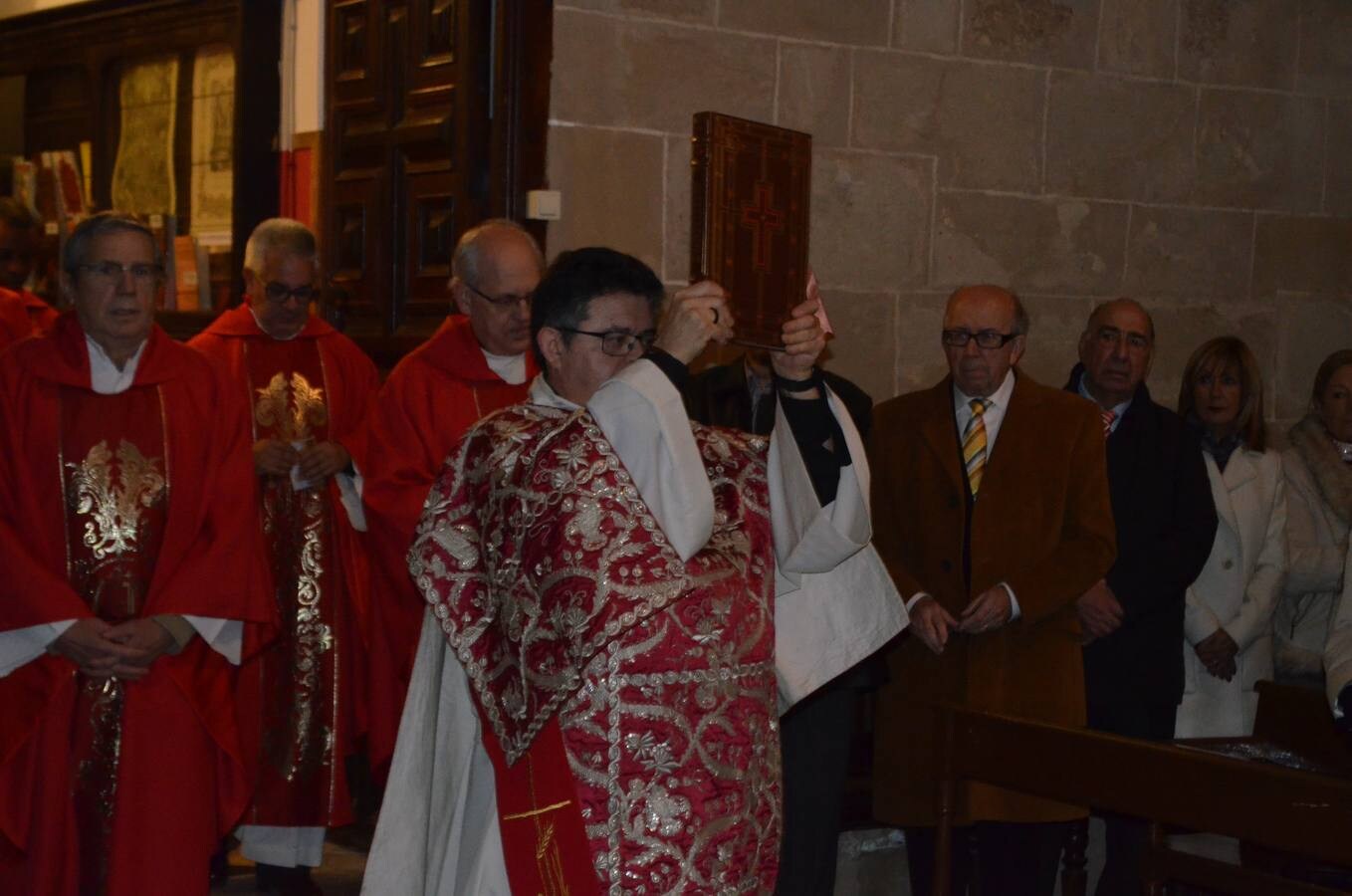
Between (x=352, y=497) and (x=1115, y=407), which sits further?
(x=352, y=497)

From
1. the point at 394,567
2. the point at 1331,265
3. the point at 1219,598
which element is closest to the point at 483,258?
the point at 394,567

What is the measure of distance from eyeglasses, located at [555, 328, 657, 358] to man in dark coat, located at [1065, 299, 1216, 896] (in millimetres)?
2257

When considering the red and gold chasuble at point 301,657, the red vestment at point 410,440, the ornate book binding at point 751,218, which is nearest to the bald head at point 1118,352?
the red vestment at point 410,440

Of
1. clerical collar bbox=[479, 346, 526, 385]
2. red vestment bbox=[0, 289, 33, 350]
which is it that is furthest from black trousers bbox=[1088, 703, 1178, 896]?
red vestment bbox=[0, 289, 33, 350]

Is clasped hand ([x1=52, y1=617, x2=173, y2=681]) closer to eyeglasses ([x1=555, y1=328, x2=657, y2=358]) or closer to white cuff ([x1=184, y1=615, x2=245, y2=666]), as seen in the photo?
white cuff ([x1=184, y1=615, x2=245, y2=666])

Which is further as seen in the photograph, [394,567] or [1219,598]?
[1219,598]

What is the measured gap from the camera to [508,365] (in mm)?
5348

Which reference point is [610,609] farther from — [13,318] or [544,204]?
→ [13,318]

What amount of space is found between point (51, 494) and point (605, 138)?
2.20 meters

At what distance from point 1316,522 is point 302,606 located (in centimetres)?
321

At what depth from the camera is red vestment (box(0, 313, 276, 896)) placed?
14.3ft

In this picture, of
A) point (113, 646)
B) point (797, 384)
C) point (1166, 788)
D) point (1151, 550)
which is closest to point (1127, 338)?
point (1151, 550)

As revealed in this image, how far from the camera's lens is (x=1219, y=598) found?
18.8ft

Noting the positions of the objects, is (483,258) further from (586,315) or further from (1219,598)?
(1219,598)
